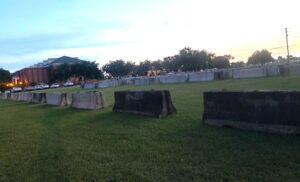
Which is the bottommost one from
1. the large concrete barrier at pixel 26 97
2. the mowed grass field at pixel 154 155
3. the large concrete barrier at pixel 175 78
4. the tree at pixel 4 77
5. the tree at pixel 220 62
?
the mowed grass field at pixel 154 155

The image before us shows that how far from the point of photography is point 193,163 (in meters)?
4.00

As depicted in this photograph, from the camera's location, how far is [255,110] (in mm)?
5445

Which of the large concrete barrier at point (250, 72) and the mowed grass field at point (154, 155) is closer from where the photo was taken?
the mowed grass field at point (154, 155)

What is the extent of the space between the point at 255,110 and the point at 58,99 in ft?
43.3

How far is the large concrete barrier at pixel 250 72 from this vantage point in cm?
2309

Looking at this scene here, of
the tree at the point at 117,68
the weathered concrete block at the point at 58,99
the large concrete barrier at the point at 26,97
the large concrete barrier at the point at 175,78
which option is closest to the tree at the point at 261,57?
the tree at the point at 117,68


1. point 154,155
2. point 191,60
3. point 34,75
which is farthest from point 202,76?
point 34,75

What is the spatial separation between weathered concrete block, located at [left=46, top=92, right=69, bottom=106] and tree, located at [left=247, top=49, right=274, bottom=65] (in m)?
83.0

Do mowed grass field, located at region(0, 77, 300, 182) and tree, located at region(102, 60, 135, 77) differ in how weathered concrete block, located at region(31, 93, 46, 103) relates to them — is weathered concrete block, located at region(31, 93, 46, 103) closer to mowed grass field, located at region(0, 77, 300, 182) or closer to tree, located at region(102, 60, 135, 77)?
mowed grass field, located at region(0, 77, 300, 182)

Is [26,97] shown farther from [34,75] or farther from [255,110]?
[34,75]

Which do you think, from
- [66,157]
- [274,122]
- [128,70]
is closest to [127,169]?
[66,157]

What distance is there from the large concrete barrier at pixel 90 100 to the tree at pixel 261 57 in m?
84.4

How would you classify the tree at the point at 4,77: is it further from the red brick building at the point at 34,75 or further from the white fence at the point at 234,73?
the white fence at the point at 234,73

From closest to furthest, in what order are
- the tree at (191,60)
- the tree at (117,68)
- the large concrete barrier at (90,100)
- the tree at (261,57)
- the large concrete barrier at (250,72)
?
the large concrete barrier at (90,100)
the large concrete barrier at (250,72)
the tree at (191,60)
the tree at (261,57)
the tree at (117,68)
